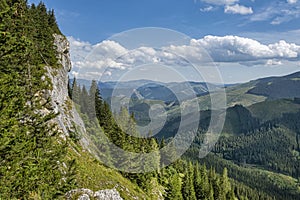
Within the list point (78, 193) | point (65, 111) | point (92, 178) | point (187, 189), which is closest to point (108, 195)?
point (92, 178)

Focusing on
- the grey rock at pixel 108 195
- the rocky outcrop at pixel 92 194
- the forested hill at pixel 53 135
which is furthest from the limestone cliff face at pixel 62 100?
the rocky outcrop at pixel 92 194

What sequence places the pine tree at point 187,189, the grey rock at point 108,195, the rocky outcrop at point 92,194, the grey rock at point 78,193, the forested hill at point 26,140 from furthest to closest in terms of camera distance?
the pine tree at point 187,189 < the grey rock at point 108,195 < the rocky outcrop at point 92,194 < the grey rock at point 78,193 < the forested hill at point 26,140

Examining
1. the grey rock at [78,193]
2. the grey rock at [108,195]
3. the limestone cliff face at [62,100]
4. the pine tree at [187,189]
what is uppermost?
the limestone cliff face at [62,100]

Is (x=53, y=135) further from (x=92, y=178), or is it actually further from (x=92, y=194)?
(x=92, y=178)

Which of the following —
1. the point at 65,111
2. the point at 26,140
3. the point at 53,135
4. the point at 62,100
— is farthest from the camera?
the point at 62,100

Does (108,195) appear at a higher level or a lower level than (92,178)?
lower

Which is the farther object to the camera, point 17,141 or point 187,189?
point 187,189

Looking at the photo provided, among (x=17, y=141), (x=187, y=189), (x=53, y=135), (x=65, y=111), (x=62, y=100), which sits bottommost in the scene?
(x=187, y=189)

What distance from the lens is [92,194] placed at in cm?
3077

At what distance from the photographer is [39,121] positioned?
21047 millimetres

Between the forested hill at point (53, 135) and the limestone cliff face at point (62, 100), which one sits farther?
the limestone cliff face at point (62, 100)

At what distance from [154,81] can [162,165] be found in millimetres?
58599

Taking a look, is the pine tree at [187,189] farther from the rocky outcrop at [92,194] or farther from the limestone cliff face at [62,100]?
the rocky outcrop at [92,194]

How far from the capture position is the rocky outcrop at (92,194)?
26797mm
